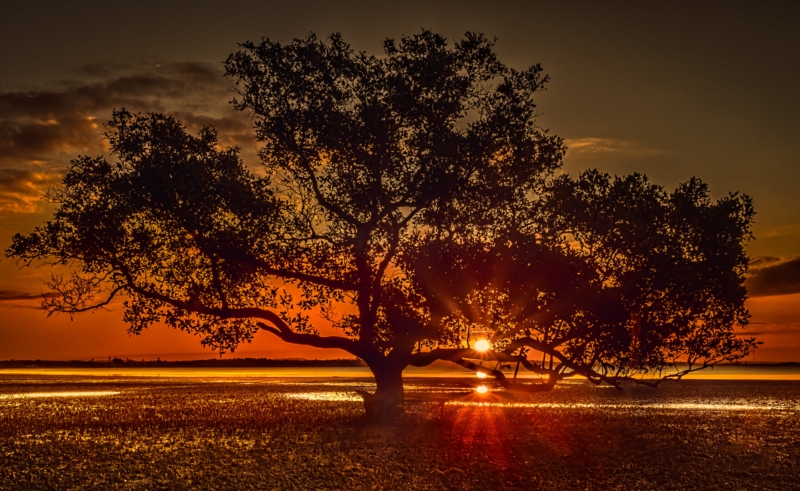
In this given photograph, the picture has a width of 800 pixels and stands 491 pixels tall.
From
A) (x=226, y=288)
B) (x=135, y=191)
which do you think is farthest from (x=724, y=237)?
(x=135, y=191)

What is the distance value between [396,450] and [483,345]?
322 inches

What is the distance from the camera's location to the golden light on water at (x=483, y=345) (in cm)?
3488

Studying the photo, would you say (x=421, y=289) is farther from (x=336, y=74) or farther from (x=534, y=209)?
(x=336, y=74)

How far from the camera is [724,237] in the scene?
3447 centimetres

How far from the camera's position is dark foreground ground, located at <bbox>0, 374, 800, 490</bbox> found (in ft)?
74.7

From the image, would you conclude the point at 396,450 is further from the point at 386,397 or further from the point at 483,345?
the point at 386,397

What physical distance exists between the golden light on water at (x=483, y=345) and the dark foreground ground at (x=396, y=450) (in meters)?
3.48

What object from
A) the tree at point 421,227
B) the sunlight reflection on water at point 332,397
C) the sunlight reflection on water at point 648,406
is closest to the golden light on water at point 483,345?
the tree at point 421,227

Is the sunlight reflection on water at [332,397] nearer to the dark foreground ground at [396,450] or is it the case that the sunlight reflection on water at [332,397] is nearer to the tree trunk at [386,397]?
the dark foreground ground at [396,450]

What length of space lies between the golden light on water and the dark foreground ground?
3479 millimetres

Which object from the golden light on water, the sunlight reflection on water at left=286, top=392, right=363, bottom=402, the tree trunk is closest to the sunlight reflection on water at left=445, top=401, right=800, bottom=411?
the sunlight reflection on water at left=286, top=392, right=363, bottom=402

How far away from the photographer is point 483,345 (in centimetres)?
3522

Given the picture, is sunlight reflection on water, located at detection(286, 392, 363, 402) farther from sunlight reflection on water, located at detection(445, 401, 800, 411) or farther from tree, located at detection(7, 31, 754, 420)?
tree, located at detection(7, 31, 754, 420)

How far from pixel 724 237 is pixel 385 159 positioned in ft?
47.4
